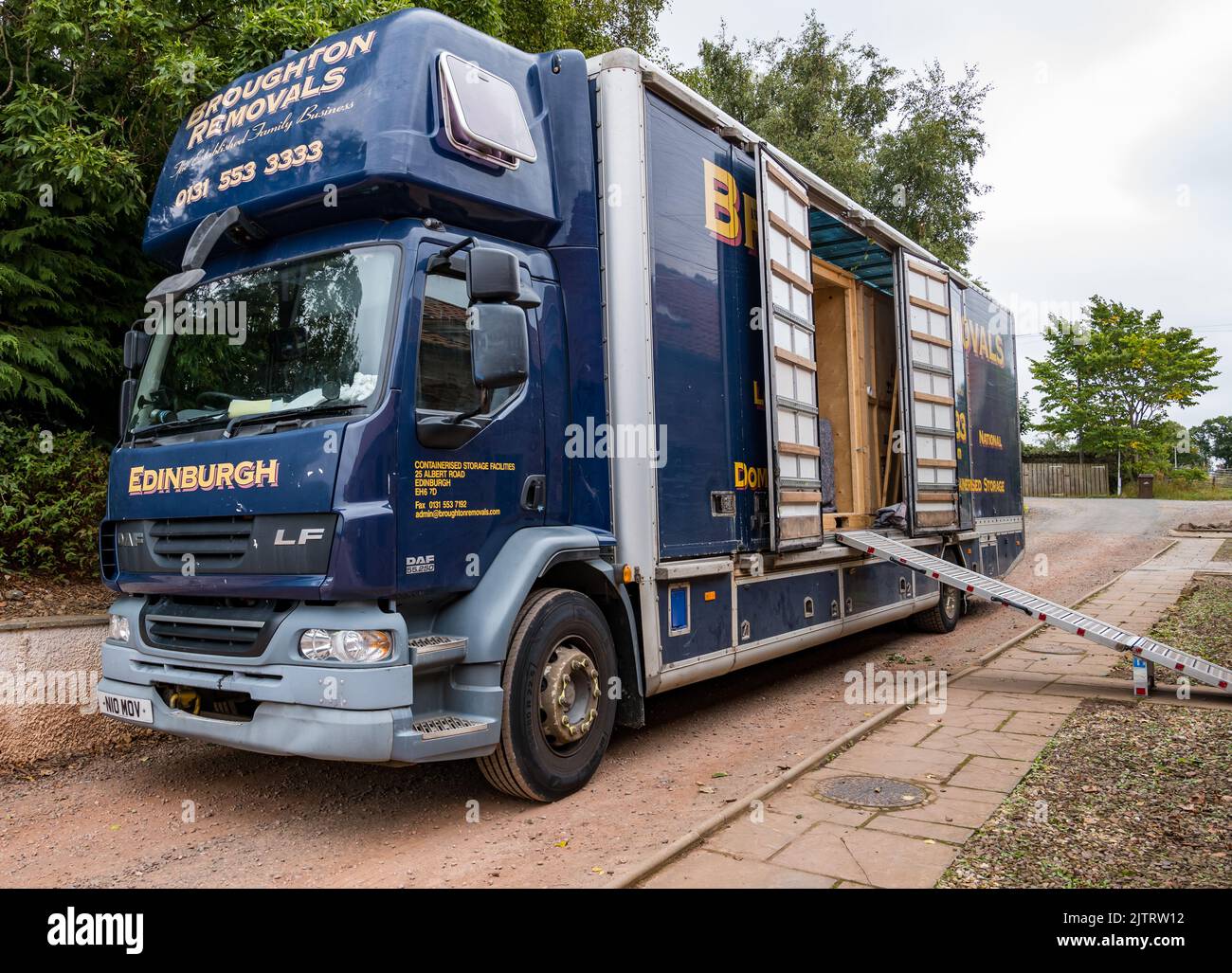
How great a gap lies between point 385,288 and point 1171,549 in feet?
64.6

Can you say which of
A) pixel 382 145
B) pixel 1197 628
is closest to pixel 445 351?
pixel 382 145

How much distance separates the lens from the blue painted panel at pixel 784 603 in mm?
6223

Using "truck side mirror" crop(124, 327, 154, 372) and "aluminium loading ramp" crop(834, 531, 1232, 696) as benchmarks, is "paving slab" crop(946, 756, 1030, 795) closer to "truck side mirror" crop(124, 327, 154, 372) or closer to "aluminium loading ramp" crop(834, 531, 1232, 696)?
"aluminium loading ramp" crop(834, 531, 1232, 696)

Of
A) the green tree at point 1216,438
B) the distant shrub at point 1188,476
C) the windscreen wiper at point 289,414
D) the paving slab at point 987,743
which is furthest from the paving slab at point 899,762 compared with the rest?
the green tree at point 1216,438

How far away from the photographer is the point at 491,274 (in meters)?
4.24

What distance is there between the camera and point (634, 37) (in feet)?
57.3

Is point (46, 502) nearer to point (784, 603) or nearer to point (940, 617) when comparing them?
point (784, 603)

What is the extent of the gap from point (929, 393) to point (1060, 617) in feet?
9.15

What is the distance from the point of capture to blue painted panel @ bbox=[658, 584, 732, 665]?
5.36m

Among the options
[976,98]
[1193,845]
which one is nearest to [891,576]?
[1193,845]

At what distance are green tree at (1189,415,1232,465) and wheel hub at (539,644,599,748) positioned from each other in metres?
112

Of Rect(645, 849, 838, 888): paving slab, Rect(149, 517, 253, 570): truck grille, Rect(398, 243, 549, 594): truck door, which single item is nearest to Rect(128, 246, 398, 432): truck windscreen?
Rect(398, 243, 549, 594): truck door

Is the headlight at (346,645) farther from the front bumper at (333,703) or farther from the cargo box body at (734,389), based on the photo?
the cargo box body at (734,389)
